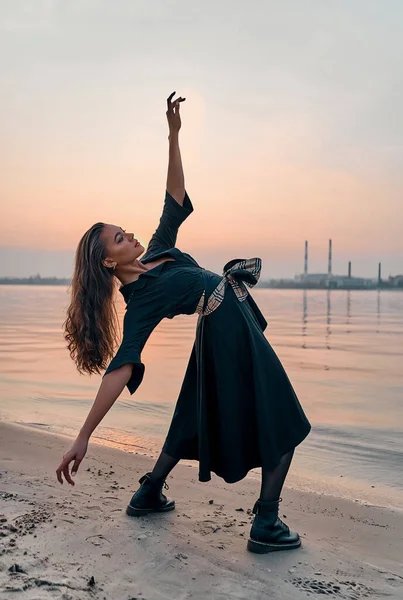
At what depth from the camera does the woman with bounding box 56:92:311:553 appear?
3098 millimetres

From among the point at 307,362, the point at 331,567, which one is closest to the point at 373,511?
the point at 331,567

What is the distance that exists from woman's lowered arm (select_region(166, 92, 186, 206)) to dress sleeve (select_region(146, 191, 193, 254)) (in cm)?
4

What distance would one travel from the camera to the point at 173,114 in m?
3.54

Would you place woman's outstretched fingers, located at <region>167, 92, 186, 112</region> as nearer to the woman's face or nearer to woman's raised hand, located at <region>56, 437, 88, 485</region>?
the woman's face

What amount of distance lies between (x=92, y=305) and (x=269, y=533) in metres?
1.44

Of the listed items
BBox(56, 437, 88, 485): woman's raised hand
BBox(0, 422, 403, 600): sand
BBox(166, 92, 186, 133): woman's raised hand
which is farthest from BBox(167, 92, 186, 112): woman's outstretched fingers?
BBox(0, 422, 403, 600): sand

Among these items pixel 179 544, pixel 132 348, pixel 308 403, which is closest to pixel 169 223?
pixel 132 348

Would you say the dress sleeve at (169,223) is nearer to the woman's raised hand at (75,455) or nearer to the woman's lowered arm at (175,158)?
the woman's lowered arm at (175,158)

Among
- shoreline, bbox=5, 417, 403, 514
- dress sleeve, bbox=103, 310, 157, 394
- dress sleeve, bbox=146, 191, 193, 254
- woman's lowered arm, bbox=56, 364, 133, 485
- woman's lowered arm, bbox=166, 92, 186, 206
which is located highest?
woman's lowered arm, bbox=166, 92, 186, 206

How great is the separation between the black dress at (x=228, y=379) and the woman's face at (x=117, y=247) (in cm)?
12

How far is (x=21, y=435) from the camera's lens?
5.27 metres

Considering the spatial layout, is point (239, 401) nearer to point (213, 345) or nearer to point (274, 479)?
point (213, 345)

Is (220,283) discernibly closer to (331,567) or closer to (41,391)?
(331,567)

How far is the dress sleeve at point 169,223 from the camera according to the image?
3658 millimetres
